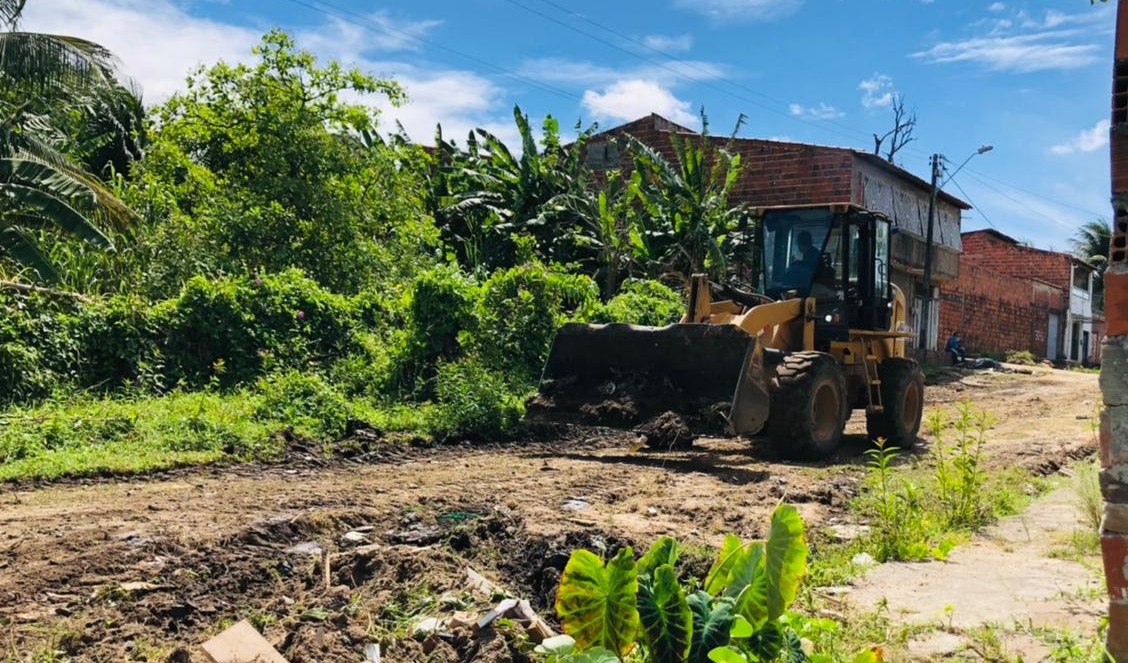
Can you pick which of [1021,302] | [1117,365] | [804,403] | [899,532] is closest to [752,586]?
[1117,365]

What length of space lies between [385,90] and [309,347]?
6948 mm

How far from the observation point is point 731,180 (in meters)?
21.6

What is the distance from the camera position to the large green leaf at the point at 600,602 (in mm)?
3506

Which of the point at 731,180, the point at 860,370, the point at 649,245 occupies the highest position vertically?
the point at 731,180

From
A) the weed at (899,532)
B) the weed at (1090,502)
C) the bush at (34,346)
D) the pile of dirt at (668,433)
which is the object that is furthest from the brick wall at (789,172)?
the weed at (899,532)

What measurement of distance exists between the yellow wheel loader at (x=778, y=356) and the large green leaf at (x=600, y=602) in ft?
18.1

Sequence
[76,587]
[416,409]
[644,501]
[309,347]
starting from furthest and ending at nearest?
1. [309,347]
2. [416,409]
3. [644,501]
4. [76,587]

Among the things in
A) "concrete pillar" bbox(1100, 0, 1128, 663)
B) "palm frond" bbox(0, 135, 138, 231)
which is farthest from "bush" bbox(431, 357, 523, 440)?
"concrete pillar" bbox(1100, 0, 1128, 663)

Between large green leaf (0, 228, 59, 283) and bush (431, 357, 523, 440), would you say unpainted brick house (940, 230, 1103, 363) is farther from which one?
large green leaf (0, 228, 59, 283)

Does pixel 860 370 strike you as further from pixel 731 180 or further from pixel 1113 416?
pixel 731 180

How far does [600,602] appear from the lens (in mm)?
3553

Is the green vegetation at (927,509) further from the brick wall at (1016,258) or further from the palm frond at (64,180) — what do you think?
the brick wall at (1016,258)

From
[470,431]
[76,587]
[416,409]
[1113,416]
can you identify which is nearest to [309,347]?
[416,409]

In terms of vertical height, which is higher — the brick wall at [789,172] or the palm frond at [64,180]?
the brick wall at [789,172]
